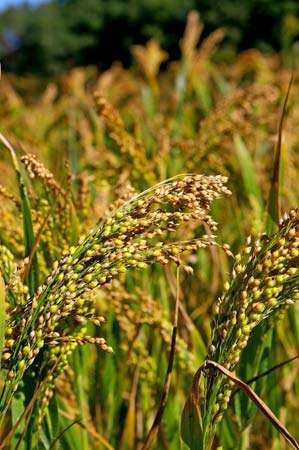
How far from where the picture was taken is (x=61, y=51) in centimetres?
3378

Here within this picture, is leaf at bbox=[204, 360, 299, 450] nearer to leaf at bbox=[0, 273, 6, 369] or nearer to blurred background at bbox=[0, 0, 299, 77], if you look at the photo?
leaf at bbox=[0, 273, 6, 369]

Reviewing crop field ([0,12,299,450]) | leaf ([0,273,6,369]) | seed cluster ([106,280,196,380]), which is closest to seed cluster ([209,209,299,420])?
crop field ([0,12,299,450])

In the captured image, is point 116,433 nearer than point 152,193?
No

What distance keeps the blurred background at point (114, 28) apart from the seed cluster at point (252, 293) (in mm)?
23642

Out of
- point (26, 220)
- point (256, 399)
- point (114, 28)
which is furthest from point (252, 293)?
point (114, 28)

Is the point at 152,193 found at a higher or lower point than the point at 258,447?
higher

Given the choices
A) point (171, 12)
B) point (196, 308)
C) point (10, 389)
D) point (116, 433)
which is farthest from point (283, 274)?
point (171, 12)

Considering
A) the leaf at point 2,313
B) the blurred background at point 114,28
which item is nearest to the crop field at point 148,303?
the leaf at point 2,313

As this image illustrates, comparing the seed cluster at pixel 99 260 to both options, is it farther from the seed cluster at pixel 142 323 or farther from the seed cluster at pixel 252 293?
the seed cluster at pixel 142 323

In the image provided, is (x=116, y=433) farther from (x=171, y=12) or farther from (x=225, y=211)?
(x=171, y=12)

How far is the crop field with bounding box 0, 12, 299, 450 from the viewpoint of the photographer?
1.98 feet

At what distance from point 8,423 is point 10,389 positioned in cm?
59

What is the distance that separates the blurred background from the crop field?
22956 millimetres

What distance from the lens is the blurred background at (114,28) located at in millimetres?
25344
